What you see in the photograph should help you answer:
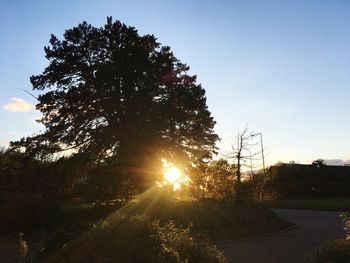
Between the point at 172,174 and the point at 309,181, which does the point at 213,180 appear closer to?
the point at 172,174

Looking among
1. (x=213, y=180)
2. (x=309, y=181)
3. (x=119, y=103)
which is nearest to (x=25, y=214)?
(x=119, y=103)

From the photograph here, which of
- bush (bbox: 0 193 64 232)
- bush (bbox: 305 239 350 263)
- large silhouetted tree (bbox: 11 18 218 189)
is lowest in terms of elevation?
bush (bbox: 305 239 350 263)

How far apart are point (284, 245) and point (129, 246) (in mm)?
10123

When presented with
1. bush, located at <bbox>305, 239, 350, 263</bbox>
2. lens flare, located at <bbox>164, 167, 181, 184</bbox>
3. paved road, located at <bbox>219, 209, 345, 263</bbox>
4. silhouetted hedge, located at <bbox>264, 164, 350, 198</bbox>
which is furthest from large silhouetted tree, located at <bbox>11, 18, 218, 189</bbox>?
silhouetted hedge, located at <bbox>264, 164, 350, 198</bbox>

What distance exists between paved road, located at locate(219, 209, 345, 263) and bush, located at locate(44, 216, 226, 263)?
203 inches

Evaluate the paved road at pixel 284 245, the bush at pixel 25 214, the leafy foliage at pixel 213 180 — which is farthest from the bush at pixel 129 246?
the leafy foliage at pixel 213 180

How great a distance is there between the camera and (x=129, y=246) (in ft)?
26.4

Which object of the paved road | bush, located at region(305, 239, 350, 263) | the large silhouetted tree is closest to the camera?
bush, located at region(305, 239, 350, 263)

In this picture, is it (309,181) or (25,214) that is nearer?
(25,214)

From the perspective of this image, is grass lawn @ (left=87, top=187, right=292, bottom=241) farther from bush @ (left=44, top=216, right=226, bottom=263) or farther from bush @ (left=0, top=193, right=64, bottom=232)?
bush @ (left=44, top=216, right=226, bottom=263)

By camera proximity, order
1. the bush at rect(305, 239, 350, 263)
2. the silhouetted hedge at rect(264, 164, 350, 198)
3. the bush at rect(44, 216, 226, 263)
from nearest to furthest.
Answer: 1. the bush at rect(44, 216, 226, 263)
2. the bush at rect(305, 239, 350, 263)
3. the silhouetted hedge at rect(264, 164, 350, 198)

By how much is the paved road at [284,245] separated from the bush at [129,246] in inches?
203

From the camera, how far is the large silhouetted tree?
1037 inches

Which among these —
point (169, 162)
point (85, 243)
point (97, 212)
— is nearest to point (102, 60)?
point (169, 162)
